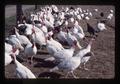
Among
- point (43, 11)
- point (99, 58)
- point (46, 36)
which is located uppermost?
point (43, 11)

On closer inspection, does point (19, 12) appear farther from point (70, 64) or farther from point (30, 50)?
point (70, 64)

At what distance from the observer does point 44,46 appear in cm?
279

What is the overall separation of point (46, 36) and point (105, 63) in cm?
57

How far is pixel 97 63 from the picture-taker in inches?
109

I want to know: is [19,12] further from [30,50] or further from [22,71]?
[22,71]

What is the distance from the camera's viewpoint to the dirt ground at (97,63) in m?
2.76

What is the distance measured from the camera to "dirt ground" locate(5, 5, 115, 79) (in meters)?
2.76

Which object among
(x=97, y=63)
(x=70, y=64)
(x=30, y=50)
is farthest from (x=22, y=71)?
(x=97, y=63)

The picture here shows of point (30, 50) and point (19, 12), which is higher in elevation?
point (19, 12)

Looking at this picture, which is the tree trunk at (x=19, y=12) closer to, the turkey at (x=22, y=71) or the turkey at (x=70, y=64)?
the turkey at (x=22, y=71)

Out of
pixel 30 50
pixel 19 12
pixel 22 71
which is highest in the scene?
pixel 19 12
